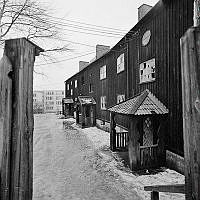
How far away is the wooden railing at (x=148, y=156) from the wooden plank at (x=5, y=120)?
293 inches

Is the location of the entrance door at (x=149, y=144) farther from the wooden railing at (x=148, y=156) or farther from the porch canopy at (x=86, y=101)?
the porch canopy at (x=86, y=101)

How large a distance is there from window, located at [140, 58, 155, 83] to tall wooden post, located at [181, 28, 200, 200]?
30.6ft

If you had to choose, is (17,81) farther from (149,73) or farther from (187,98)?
(149,73)

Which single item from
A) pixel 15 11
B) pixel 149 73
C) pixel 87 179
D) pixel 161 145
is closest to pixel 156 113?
pixel 161 145

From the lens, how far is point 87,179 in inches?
273

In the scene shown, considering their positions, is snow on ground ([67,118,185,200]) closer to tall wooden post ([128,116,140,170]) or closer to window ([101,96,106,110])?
tall wooden post ([128,116,140,170])

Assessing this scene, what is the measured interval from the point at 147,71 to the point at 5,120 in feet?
33.9

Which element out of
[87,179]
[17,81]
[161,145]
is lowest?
[87,179]

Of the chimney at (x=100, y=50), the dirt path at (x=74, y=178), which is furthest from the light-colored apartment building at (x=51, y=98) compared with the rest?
the dirt path at (x=74, y=178)

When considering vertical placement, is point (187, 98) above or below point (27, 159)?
above

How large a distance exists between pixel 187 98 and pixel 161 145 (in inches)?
313

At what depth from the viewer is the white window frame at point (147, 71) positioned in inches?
397

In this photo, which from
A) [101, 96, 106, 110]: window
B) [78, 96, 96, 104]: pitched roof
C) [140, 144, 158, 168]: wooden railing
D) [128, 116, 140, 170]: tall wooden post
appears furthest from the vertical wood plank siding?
[78, 96, 96, 104]: pitched roof

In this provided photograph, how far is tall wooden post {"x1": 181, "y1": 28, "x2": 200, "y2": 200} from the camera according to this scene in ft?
2.93
